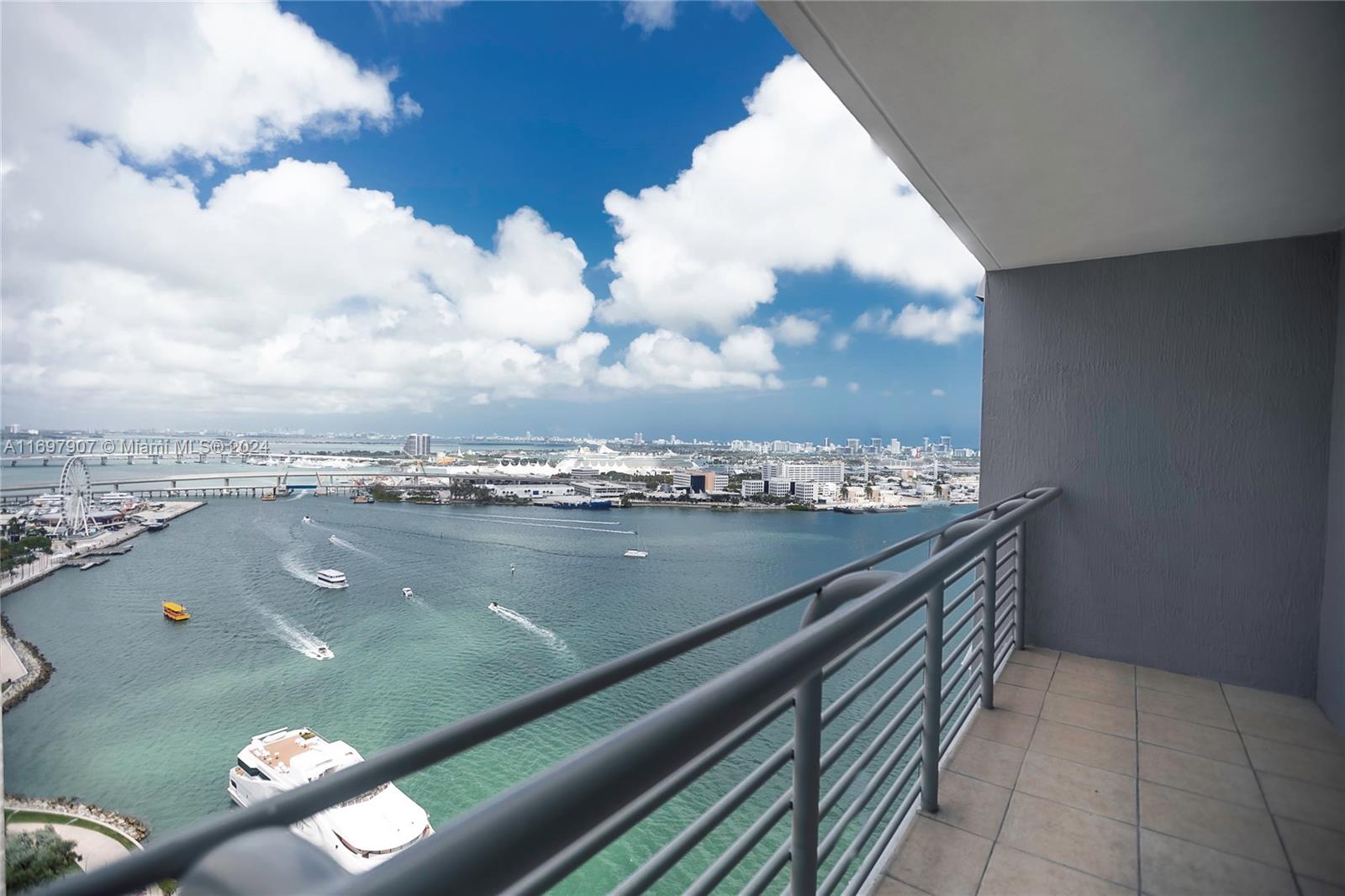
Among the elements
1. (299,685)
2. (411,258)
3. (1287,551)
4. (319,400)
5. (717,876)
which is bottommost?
(299,685)

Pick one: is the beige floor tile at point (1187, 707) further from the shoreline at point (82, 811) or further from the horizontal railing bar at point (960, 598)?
the shoreline at point (82, 811)

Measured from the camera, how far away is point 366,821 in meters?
1.43

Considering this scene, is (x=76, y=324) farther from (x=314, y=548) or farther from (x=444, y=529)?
(x=444, y=529)

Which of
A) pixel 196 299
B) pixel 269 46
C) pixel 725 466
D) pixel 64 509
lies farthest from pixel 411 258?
pixel 64 509

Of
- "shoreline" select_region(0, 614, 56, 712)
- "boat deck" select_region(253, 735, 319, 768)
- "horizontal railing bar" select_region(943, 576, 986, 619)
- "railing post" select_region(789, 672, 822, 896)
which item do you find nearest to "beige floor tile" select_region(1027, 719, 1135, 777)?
"horizontal railing bar" select_region(943, 576, 986, 619)

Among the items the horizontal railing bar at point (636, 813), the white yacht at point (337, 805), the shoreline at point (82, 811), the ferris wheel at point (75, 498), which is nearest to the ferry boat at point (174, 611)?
the shoreline at point (82, 811)

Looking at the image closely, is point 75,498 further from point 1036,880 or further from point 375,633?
point 1036,880

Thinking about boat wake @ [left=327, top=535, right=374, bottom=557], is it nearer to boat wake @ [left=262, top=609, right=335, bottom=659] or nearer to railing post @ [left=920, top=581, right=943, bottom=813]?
boat wake @ [left=262, top=609, right=335, bottom=659]

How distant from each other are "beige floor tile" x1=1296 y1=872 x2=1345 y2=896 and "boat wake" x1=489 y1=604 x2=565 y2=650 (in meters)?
9.65

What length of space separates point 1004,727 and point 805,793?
159 centimetres

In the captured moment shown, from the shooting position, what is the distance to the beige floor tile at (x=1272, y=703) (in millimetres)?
2312

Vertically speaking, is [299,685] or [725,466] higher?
[725,466]

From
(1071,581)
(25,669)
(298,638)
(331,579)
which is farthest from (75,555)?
(1071,581)

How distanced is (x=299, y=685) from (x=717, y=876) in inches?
417
